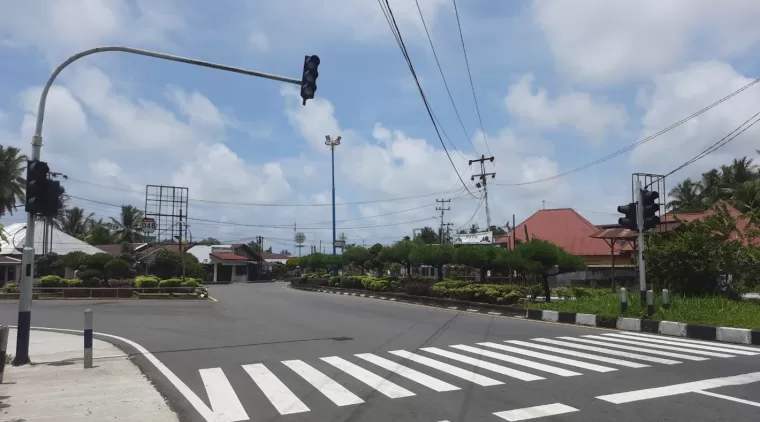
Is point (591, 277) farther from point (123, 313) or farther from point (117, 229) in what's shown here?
point (117, 229)

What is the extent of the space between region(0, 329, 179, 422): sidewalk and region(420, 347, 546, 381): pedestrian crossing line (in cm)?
510

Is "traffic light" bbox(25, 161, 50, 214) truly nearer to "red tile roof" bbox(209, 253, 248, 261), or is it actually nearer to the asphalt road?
the asphalt road

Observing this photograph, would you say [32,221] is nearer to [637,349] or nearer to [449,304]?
[637,349]

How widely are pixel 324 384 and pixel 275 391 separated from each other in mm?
774

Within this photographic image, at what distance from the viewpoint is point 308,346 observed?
12.4 metres

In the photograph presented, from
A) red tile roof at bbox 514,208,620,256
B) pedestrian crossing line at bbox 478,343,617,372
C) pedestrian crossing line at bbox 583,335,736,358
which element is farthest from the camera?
red tile roof at bbox 514,208,620,256

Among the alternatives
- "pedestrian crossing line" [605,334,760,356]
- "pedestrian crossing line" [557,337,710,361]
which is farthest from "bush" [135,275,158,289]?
"pedestrian crossing line" [605,334,760,356]

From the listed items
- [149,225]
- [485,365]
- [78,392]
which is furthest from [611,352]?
[149,225]

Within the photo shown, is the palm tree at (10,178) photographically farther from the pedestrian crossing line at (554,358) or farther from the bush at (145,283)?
the pedestrian crossing line at (554,358)

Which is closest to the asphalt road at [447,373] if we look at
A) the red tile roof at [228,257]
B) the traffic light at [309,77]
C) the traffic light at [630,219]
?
the traffic light at [630,219]

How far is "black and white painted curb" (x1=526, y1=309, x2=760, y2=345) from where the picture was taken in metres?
12.8

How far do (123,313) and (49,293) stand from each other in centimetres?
1383

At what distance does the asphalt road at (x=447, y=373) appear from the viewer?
6.79 metres

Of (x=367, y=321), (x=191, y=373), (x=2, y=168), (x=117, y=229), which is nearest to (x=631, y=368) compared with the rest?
(x=191, y=373)
